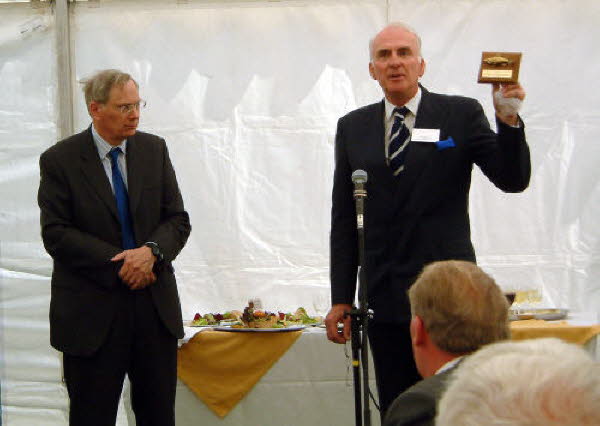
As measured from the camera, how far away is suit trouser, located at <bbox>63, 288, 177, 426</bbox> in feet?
11.0

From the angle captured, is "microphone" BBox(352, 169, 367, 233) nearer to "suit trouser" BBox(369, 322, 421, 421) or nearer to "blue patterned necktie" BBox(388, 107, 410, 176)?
"blue patterned necktie" BBox(388, 107, 410, 176)

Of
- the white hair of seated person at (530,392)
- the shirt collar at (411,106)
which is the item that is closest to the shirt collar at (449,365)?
the white hair of seated person at (530,392)

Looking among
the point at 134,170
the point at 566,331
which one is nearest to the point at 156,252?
the point at 134,170

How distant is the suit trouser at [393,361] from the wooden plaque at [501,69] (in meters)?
0.77

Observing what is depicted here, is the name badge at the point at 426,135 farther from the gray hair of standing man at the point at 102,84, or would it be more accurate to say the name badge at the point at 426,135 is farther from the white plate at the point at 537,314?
the white plate at the point at 537,314

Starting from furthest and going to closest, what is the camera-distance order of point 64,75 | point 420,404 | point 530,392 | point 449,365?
point 64,75, point 449,365, point 420,404, point 530,392

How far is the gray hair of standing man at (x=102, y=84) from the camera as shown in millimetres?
3465

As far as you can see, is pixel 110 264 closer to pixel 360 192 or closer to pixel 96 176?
pixel 96 176


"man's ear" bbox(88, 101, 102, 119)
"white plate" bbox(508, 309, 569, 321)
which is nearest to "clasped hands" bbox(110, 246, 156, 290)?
"man's ear" bbox(88, 101, 102, 119)

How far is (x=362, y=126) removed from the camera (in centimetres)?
300

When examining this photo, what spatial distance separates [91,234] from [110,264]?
163mm

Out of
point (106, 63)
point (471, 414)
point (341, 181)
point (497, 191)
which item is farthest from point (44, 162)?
point (471, 414)

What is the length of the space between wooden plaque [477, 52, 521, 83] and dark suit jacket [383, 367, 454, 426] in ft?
3.59

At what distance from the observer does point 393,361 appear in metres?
2.81
